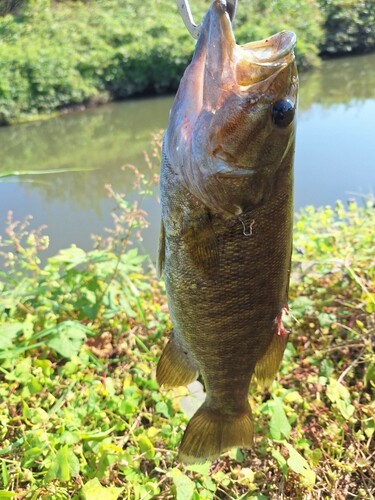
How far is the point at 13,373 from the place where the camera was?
7.25 ft

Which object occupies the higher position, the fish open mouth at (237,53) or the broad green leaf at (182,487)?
the fish open mouth at (237,53)

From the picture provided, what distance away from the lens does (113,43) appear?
15.4 metres

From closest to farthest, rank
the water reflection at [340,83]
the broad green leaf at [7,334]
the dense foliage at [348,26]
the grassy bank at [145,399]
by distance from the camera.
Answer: the grassy bank at [145,399], the broad green leaf at [7,334], the water reflection at [340,83], the dense foliage at [348,26]

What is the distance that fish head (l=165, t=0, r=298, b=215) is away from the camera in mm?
1139

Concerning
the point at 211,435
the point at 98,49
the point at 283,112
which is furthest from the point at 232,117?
the point at 98,49

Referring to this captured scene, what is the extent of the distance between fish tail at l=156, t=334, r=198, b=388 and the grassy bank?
38cm

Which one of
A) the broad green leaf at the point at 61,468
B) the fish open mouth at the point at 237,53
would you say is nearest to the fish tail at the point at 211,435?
the broad green leaf at the point at 61,468

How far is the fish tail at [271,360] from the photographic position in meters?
1.51

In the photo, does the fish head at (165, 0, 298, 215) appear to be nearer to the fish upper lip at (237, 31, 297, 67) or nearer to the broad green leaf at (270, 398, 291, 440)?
the fish upper lip at (237, 31, 297, 67)

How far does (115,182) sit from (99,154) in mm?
2110

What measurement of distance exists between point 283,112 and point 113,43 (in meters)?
16.0

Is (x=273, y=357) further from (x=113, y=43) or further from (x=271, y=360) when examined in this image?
(x=113, y=43)

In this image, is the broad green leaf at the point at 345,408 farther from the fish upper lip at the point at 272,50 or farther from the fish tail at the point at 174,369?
the fish upper lip at the point at 272,50

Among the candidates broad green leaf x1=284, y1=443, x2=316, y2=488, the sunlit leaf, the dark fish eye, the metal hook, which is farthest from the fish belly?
the sunlit leaf
